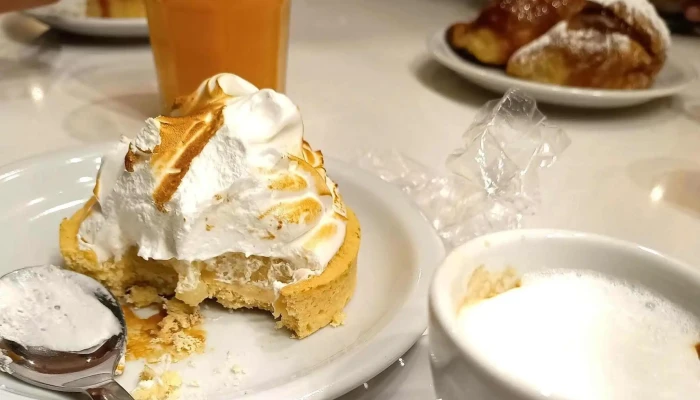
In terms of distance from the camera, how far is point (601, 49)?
44.6 inches

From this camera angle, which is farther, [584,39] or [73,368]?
[584,39]

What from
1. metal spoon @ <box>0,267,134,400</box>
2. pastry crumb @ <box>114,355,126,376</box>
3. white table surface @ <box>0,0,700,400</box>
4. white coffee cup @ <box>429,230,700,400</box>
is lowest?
white table surface @ <box>0,0,700,400</box>

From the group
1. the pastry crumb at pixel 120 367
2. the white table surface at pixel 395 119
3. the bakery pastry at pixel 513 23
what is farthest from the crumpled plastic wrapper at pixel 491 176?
the pastry crumb at pixel 120 367

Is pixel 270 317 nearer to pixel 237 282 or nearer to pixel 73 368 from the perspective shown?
pixel 237 282

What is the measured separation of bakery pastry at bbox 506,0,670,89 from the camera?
3.72 feet

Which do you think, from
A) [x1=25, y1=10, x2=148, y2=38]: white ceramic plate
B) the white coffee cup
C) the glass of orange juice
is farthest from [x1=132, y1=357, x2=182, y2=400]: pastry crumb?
[x1=25, y1=10, x2=148, y2=38]: white ceramic plate

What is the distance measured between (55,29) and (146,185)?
1.04 m

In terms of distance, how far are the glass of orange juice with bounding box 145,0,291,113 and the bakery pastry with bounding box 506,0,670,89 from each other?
0.50 meters

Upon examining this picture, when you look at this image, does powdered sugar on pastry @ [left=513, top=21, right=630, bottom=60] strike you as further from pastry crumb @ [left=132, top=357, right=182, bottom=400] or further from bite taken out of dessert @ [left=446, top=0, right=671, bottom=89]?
pastry crumb @ [left=132, top=357, right=182, bottom=400]

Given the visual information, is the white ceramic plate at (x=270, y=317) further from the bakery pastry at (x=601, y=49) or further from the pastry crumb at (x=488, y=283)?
the bakery pastry at (x=601, y=49)

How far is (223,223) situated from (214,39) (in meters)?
0.41

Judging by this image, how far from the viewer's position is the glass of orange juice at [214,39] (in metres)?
0.91

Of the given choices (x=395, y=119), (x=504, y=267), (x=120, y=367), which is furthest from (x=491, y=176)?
(x=120, y=367)

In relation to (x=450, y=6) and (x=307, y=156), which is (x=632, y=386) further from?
(x=450, y=6)
